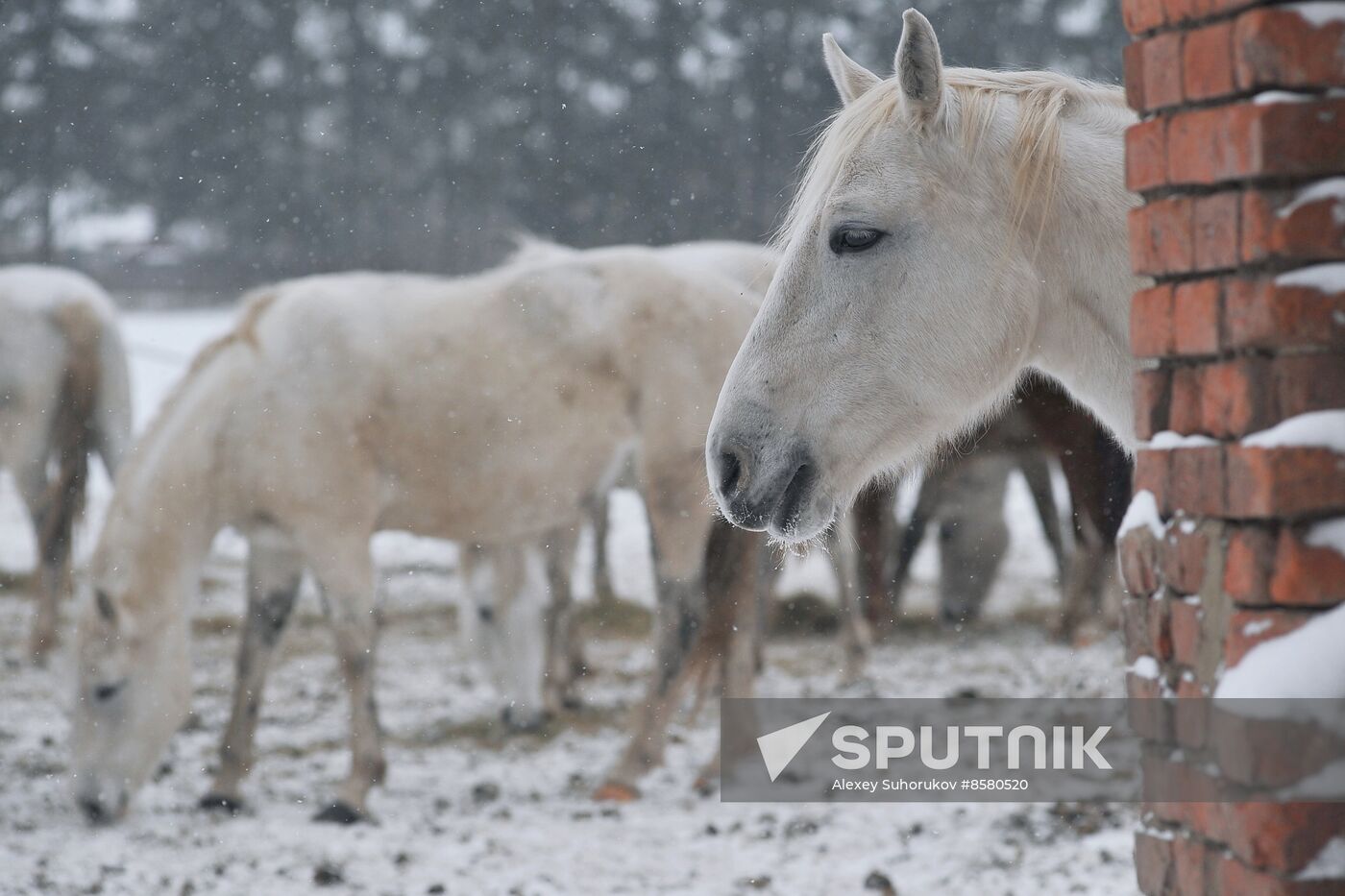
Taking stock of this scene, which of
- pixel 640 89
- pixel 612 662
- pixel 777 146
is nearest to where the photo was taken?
pixel 612 662

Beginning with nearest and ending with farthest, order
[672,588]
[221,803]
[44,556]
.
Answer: [221,803], [672,588], [44,556]

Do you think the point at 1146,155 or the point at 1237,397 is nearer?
the point at 1237,397

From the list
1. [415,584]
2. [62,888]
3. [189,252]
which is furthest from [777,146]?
[189,252]

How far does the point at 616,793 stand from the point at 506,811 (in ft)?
1.36

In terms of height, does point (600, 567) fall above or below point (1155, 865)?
above

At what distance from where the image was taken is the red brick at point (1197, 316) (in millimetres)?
1450

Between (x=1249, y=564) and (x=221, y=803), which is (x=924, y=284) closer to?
(x=1249, y=564)

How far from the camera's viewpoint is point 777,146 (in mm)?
9375

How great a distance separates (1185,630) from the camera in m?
1.54

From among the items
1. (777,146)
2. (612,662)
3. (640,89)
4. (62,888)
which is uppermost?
(640,89)

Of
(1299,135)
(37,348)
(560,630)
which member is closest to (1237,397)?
(1299,135)

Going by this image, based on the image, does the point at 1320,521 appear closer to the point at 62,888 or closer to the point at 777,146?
the point at 62,888

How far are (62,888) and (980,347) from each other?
3009mm

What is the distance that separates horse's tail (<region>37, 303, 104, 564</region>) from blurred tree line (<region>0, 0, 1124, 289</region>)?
4773 millimetres
